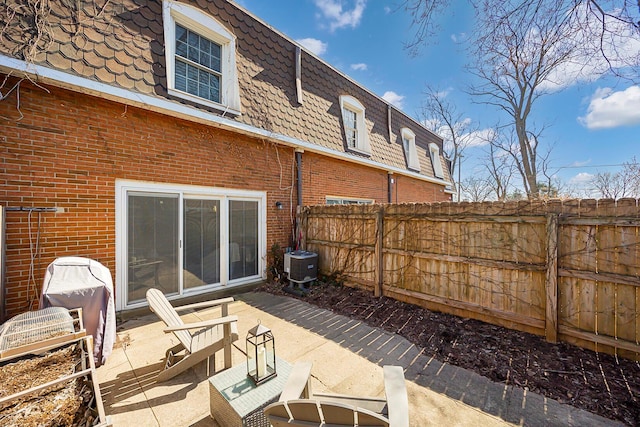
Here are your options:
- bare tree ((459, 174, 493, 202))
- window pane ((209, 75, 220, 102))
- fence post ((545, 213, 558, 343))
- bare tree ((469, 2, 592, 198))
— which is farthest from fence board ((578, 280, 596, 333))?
bare tree ((459, 174, 493, 202))

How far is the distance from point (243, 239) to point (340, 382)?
4.02 meters

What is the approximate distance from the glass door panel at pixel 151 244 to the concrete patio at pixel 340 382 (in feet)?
2.18

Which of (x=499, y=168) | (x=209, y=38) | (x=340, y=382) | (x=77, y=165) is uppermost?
(x=209, y=38)

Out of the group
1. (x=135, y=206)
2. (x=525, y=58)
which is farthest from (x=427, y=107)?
(x=135, y=206)

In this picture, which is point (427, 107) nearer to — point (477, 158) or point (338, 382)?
point (477, 158)

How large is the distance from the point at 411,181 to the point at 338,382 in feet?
36.1

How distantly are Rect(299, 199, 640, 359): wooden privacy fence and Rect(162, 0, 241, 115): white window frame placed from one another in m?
3.85

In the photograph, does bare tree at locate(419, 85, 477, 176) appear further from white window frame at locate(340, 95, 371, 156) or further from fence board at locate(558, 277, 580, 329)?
fence board at locate(558, 277, 580, 329)

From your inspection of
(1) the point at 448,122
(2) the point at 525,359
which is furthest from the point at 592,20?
(1) the point at 448,122

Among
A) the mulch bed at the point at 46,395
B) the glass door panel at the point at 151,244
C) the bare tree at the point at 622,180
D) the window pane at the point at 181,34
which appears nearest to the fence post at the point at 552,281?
the mulch bed at the point at 46,395

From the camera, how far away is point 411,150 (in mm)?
12422

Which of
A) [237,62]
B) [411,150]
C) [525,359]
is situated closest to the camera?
[525,359]

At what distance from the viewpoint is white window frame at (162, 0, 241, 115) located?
4.79 metres

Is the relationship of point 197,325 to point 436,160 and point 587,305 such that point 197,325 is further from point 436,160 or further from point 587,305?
point 436,160
